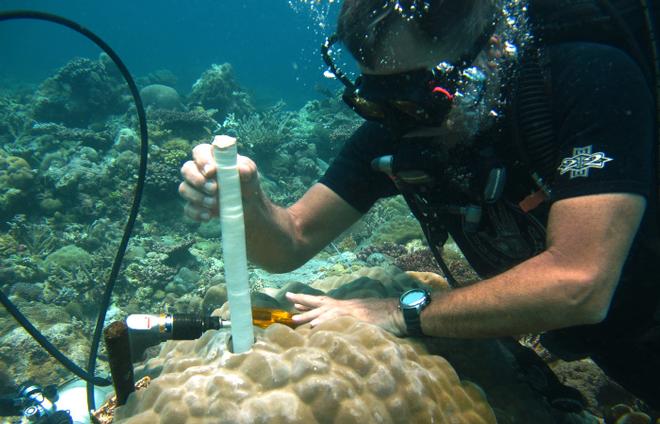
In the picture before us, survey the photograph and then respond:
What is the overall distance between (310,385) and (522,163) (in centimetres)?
158

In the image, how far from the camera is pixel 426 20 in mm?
1902

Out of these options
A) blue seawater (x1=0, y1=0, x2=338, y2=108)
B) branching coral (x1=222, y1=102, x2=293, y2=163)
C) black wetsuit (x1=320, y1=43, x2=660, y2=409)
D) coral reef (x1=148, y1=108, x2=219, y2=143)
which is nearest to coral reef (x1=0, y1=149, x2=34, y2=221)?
coral reef (x1=148, y1=108, x2=219, y2=143)

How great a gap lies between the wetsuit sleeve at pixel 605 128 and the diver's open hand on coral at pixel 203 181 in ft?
4.84

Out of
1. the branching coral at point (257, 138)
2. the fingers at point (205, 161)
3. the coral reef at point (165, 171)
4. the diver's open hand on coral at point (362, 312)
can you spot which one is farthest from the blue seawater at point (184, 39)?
the diver's open hand on coral at point (362, 312)

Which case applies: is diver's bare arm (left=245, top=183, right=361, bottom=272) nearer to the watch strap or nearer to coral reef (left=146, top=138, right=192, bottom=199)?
the watch strap

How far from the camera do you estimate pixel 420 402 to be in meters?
1.49

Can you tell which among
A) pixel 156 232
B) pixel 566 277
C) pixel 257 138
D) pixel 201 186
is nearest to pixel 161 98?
pixel 257 138

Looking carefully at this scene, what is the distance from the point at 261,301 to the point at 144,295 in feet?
17.7

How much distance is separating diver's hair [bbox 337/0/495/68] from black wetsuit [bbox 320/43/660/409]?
16.6 inches

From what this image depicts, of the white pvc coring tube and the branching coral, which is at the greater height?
the branching coral

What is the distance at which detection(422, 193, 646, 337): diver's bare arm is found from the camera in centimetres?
155

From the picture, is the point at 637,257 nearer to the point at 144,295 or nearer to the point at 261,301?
the point at 261,301

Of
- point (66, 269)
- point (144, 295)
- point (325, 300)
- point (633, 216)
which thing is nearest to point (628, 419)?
point (633, 216)

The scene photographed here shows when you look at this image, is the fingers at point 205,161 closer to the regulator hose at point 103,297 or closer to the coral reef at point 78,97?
the regulator hose at point 103,297
